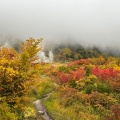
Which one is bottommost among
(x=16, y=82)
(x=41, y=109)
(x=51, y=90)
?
(x=41, y=109)

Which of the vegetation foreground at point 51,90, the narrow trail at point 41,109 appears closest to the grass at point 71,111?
the vegetation foreground at point 51,90

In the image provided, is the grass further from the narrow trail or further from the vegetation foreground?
the narrow trail

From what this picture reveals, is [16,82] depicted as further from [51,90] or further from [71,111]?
[51,90]

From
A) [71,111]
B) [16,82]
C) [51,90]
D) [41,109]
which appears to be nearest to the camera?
[16,82]

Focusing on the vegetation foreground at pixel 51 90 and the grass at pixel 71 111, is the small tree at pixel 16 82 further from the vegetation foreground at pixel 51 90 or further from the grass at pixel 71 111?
the grass at pixel 71 111

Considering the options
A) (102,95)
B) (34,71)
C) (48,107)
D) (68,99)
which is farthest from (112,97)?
(34,71)

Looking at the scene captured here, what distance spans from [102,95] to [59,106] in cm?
493

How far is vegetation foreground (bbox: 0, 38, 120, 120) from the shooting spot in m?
19.7

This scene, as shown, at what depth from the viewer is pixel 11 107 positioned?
20531 mm

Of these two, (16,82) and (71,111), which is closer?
(16,82)

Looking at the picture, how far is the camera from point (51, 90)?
3828cm

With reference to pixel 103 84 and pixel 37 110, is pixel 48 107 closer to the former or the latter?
pixel 37 110

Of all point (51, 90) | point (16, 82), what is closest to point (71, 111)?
point (16, 82)

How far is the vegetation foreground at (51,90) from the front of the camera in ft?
64.7
